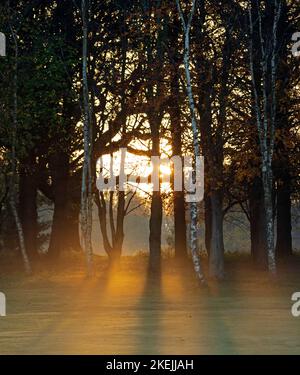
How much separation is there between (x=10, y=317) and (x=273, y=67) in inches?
589

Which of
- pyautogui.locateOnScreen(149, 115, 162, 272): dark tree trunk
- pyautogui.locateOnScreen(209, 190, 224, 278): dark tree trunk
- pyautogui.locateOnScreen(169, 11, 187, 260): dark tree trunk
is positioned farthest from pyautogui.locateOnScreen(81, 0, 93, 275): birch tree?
pyautogui.locateOnScreen(209, 190, 224, 278): dark tree trunk

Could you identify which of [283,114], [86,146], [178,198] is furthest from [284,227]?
[86,146]

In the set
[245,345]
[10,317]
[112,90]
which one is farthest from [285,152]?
[245,345]

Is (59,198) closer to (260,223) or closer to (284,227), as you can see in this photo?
(260,223)

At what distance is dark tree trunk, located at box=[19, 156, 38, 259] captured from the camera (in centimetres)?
4731

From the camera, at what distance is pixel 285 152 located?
40500 mm

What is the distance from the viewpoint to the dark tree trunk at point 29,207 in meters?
47.3

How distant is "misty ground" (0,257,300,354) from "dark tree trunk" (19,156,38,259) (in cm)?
357

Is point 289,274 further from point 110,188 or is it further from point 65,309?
point 65,309

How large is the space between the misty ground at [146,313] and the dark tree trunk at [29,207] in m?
3.57

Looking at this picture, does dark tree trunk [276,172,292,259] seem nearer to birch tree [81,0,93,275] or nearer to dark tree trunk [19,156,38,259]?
dark tree trunk [19,156,38,259]

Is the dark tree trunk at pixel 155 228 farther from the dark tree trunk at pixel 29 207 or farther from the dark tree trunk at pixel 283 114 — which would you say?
the dark tree trunk at pixel 29 207

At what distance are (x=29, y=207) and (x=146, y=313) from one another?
2175 cm
